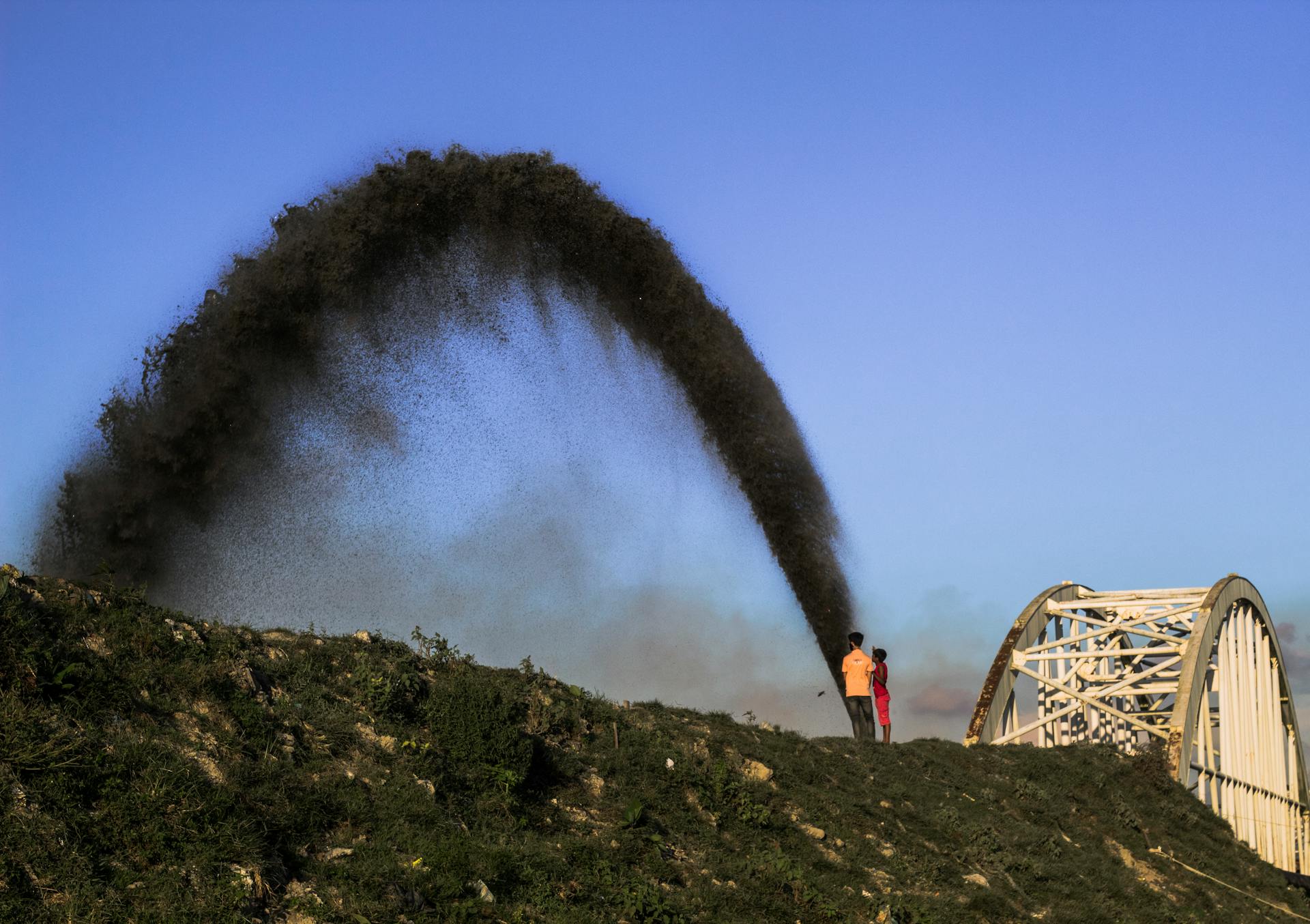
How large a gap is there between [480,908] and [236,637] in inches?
159

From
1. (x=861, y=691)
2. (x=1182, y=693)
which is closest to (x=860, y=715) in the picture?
(x=861, y=691)

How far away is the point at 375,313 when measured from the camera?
20500 mm

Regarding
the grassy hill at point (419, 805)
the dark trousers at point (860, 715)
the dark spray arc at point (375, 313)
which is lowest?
the grassy hill at point (419, 805)

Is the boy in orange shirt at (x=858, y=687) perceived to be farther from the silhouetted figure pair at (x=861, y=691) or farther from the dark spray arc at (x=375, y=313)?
the dark spray arc at (x=375, y=313)

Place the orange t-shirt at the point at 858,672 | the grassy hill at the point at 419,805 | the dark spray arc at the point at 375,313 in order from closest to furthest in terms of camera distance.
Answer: the grassy hill at the point at 419,805 < the orange t-shirt at the point at 858,672 < the dark spray arc at the point at 375,313

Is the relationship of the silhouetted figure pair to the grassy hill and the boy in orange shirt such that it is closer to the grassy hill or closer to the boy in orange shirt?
the boy in orange shirt

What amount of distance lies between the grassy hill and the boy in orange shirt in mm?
3319

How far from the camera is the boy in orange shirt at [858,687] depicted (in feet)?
58.4

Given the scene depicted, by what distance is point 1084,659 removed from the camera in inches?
1008

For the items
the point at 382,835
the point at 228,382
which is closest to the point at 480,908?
the point at 382,835

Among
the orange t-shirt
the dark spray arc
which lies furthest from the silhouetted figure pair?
the dark spray arc

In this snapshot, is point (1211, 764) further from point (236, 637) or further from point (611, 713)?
point (236, 637)

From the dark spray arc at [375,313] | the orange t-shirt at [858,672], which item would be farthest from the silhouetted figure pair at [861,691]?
the dark spray arc at [375,313]

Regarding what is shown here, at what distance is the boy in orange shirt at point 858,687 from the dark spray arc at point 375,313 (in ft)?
8.17
